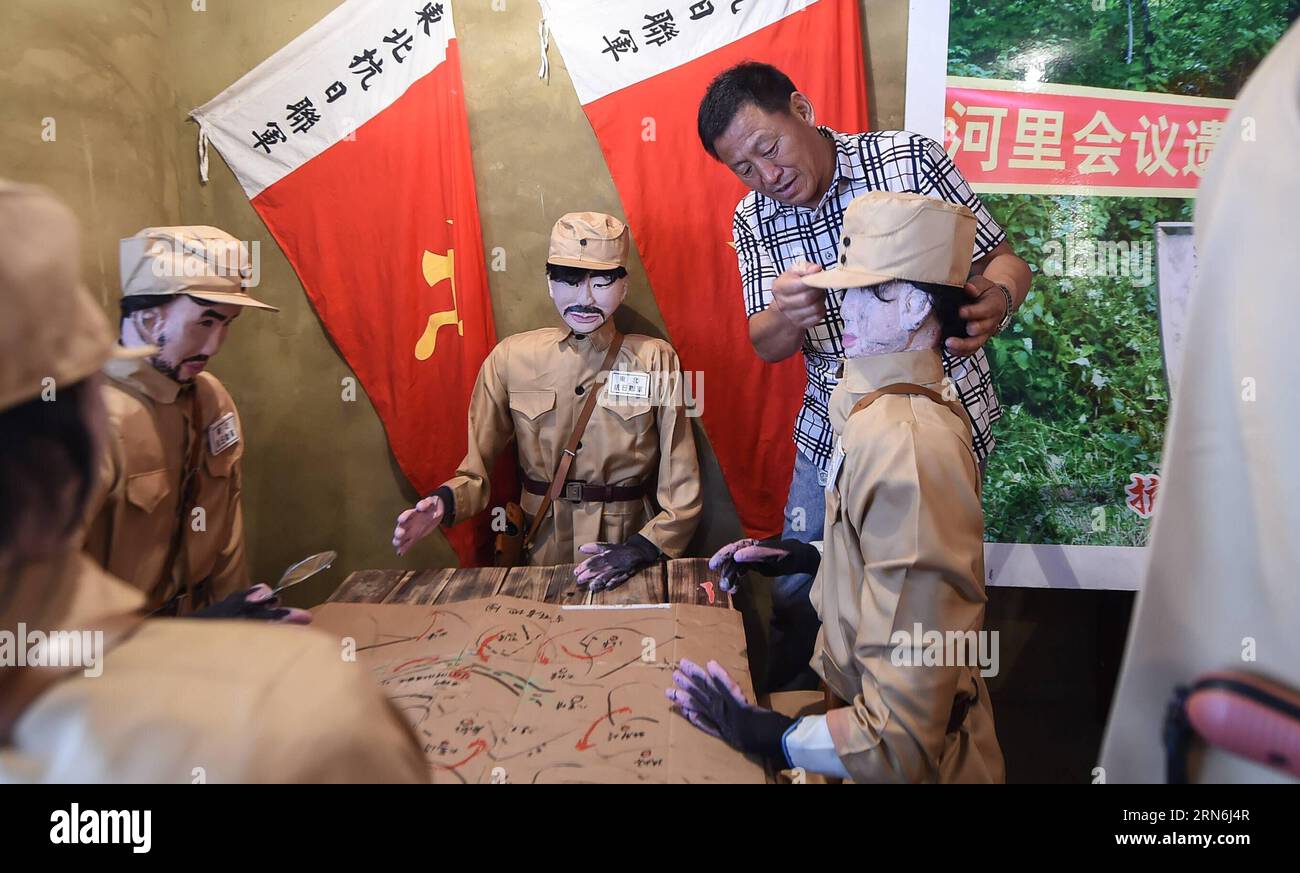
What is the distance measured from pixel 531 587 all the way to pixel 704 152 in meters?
1.89

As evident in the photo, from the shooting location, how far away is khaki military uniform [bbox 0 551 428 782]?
666 mm

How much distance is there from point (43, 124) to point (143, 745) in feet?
8.83

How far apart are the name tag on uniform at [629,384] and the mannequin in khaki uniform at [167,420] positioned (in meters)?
1.33

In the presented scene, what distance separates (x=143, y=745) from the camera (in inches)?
26.5

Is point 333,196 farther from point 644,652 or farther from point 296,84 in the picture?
point 644,652

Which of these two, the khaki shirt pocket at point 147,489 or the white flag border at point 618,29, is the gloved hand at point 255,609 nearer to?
the khaki shirt pocket at point 147,489

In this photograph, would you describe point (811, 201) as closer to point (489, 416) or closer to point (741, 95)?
point (741, 95)

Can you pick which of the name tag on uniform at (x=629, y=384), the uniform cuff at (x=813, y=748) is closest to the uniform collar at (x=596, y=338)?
the name tag on uniform at (x=629, y=384)

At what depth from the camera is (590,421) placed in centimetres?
312

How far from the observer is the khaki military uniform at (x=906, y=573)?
56.8 inches

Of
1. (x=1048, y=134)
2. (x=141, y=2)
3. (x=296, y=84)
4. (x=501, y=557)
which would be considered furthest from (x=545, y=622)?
(x=141, y=2)

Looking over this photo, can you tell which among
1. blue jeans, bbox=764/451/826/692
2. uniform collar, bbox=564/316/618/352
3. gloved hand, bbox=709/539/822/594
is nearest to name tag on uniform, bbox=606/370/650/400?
uniform collar, bbox=564/316/618/352

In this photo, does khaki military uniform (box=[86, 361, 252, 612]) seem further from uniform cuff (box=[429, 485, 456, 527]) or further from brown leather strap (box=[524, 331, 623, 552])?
brown leather strap (box=[524, 331, 623, 552])

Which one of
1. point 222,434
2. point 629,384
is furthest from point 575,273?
point 222,434
